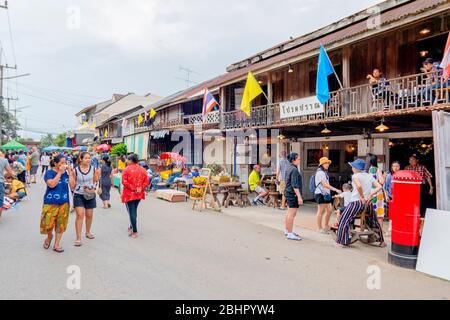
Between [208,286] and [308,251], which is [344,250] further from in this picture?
[208,286]

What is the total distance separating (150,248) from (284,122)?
296 inches

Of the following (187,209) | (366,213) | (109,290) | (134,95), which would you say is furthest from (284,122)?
(134,95)

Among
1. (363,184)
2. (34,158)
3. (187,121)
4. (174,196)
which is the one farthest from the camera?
(187,121)

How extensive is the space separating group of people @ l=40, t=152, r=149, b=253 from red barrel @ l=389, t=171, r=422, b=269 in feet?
15.9

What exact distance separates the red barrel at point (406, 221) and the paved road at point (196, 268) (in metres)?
0.23

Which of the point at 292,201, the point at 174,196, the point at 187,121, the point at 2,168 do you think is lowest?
the point at 174,196

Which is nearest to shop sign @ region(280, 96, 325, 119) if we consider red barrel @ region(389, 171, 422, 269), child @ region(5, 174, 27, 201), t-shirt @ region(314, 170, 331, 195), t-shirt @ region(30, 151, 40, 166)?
t-shirt @ region(314, 170, 331, 195)

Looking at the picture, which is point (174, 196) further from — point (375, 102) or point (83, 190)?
point (375, 102)

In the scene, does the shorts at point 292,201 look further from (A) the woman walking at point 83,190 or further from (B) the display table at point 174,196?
(B) the display table at point 174,196

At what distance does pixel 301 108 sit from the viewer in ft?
37.4

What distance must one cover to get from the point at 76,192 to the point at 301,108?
7730 millimetres

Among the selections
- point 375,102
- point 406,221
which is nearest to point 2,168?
point 406,221

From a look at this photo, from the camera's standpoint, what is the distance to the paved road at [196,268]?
422 centimetres

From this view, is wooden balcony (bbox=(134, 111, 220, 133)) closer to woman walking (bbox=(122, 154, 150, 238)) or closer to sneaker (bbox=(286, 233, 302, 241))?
woman walking (bbox=(122, 154, 150, 238))
